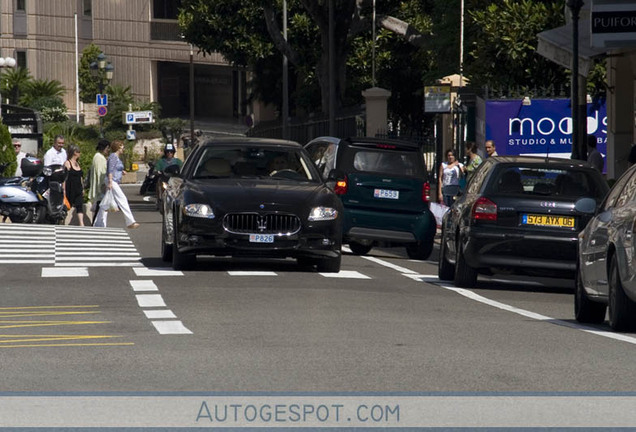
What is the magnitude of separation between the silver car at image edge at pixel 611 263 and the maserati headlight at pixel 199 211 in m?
5.15

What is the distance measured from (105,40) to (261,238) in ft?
300

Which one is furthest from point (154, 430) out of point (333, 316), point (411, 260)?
point (411, 260)

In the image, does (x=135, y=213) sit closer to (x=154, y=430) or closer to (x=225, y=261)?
(x=225, y=261)

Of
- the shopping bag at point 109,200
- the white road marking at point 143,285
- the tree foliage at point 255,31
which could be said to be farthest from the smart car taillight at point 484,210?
the tree foliage at point 255,31

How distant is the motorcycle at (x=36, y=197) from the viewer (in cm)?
3091

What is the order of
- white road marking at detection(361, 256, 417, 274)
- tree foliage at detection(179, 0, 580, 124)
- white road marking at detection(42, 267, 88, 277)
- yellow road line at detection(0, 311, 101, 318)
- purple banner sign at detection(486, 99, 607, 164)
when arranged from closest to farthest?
yellow road line at detection(0, 311, 101, 318) → white road marking at detection(42, 267, 88, 277) → white road marking at detection(361, 256, 417, 274) → purple banner sign at detection(486, 99, 607, 164) → tree foliage at detection(179, 0, 580, 124)

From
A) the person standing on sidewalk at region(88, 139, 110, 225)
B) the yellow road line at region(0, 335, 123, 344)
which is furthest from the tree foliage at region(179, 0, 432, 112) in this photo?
the yellow road line at region(0, 335, 123, 344)

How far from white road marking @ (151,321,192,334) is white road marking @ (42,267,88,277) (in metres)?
5.80

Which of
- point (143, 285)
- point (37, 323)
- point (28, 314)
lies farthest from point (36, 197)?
point (37, 323)

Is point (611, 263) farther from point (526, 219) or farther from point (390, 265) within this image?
point (390, 265)

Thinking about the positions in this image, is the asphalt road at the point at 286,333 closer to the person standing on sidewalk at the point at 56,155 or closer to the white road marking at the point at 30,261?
the white road marking at the point at 30,261

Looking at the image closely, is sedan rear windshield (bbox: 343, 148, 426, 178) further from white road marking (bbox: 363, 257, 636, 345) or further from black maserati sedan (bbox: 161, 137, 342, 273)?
black maserati sedan (bbox: 161, 137, 342, 273)

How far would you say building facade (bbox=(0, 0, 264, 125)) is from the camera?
107 metres

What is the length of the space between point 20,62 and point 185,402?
10130 cm
